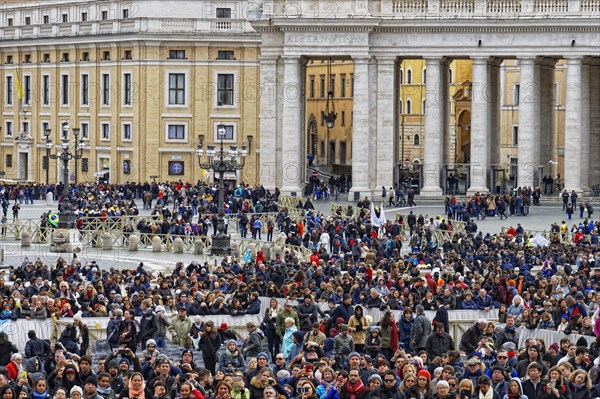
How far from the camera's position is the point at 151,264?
56594 mm

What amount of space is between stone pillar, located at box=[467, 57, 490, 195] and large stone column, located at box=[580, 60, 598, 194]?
5116 mm

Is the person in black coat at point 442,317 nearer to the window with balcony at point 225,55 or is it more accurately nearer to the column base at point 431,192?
the column base at point 431,192

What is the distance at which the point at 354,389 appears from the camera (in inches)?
983

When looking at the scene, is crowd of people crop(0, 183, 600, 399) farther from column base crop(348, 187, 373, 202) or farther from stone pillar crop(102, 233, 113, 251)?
column base crop(348, 187, 373, 202)

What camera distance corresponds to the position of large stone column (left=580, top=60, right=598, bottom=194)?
8650cm

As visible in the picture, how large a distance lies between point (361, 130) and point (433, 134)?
3.79m

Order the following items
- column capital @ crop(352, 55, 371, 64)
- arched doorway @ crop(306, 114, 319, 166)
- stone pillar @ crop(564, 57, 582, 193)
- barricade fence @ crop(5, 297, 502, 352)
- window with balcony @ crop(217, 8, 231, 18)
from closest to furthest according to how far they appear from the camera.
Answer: barricade fence @ crop(5, 297, 502, 352) < stone pillar @ crop(564, 57, 582, 193) < column capital @ crop(352, 55, 371, 64) < window with balcony @ crop(217, 8, 231, 18) < arched doorway @ crop(306, 114, 319, 166)

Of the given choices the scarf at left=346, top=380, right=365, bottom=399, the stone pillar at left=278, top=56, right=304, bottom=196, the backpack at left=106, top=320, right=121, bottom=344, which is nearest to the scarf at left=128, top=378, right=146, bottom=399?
the scarf at left=346, top=380, right=365, bottom=399

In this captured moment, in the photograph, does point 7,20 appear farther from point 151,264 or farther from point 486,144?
point 151,264

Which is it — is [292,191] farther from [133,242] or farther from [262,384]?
[262,384]

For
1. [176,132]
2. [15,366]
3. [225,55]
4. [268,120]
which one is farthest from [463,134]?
[15,366]

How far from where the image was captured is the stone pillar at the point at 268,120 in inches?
3442

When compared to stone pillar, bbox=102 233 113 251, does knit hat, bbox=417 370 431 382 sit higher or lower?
lower

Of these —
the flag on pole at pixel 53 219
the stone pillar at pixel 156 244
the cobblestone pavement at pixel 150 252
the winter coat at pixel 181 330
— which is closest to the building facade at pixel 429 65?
the cobblestone pavement at pixel 150 252
